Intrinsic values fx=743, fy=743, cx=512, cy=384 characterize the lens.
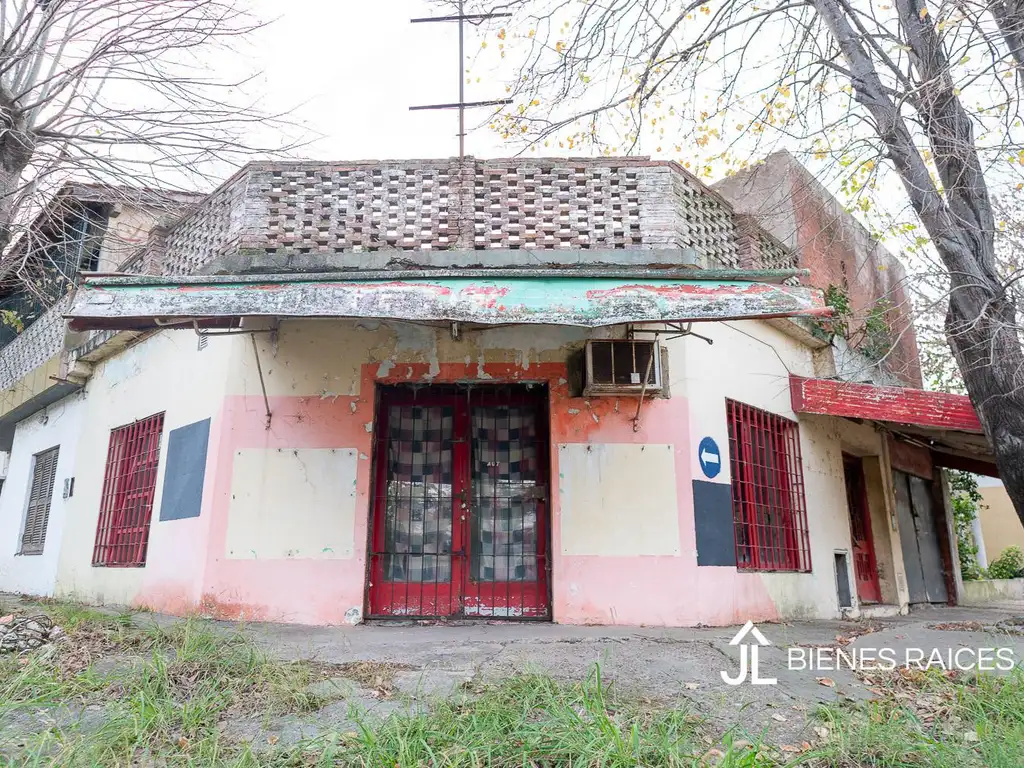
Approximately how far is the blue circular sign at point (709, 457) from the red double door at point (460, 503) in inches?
61.6

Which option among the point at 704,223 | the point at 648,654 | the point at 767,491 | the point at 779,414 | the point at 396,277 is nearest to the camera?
the point at 648,654

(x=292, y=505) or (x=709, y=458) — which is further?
(x=709, y=458)

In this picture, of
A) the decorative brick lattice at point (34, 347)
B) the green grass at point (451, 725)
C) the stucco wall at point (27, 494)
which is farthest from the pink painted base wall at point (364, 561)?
the decorative brick lattice at point (34, 347)

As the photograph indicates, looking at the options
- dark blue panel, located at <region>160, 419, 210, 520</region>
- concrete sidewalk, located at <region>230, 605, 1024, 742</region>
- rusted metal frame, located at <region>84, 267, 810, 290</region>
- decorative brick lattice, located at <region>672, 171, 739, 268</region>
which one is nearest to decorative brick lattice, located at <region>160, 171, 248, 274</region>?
rusted metal frame, located at <region>84, 267, 810, 290</region>

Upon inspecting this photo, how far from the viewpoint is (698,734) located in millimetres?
3996

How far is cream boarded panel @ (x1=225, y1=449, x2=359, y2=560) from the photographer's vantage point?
273 inches

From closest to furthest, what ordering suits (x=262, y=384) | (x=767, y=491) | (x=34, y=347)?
1. (x=262, y=384)
2. (x=767, y=491)
3. (x=34, y=347)

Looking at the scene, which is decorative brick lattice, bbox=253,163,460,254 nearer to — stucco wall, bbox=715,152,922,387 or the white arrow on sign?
the white arrow on sign

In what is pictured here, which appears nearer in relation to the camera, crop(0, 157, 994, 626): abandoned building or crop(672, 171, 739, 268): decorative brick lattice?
crop(0, 157, 994, 626): abandoned building

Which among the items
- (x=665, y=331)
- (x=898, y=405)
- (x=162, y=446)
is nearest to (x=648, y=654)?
(x=665, y=331)

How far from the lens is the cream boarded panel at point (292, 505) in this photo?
22.7 feet

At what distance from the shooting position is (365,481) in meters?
7.07

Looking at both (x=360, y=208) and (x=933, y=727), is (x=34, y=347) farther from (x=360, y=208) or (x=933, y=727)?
(x=933, y=727)

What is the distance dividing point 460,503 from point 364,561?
3.53 feet
